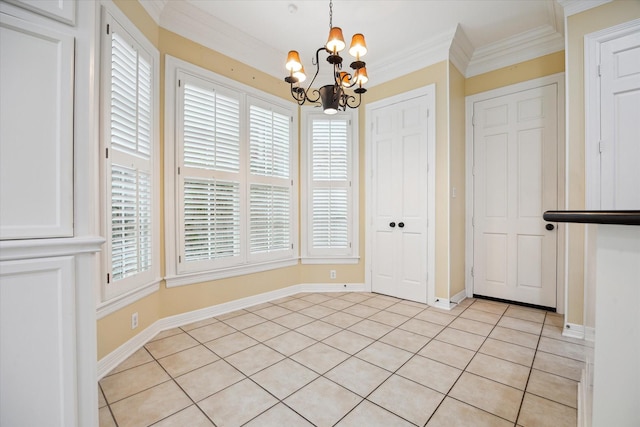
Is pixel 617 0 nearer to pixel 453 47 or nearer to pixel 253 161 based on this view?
pixel 453 47

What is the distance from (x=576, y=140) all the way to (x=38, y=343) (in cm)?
386

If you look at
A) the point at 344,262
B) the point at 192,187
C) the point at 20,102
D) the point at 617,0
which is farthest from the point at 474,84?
the point at 20,102

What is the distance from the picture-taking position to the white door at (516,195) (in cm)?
320

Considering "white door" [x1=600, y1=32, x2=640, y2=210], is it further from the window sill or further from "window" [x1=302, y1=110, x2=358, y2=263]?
the window sill

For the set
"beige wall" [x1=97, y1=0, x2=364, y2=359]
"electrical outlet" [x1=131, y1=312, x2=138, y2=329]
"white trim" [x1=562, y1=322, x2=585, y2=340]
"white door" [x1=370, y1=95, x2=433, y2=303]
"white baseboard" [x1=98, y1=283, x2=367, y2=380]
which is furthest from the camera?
"white door" [x1=370, y1=95, x2=433, y2=303]

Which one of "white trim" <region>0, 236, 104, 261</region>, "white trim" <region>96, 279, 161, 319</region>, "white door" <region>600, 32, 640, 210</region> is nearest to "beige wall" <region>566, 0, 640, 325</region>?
"white door" <region>600, 32, 640, 210</region>

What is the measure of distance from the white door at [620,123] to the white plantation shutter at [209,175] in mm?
3496

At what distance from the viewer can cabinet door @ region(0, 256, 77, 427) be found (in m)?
0.96

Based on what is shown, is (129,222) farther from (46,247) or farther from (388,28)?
(388,28)

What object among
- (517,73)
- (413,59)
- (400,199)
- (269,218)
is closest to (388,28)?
(413,59)

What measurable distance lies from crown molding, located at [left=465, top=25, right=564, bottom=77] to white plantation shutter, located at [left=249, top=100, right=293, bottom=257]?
261cm

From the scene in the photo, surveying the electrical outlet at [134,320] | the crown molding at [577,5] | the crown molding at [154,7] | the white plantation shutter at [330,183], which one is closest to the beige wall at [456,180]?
the crown molding at [577,5]

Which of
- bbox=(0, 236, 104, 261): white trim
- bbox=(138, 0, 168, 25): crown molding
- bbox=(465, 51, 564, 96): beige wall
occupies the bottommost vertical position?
bbox=(0, 236, 104, 261): white trim

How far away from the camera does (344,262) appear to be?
402 cm
